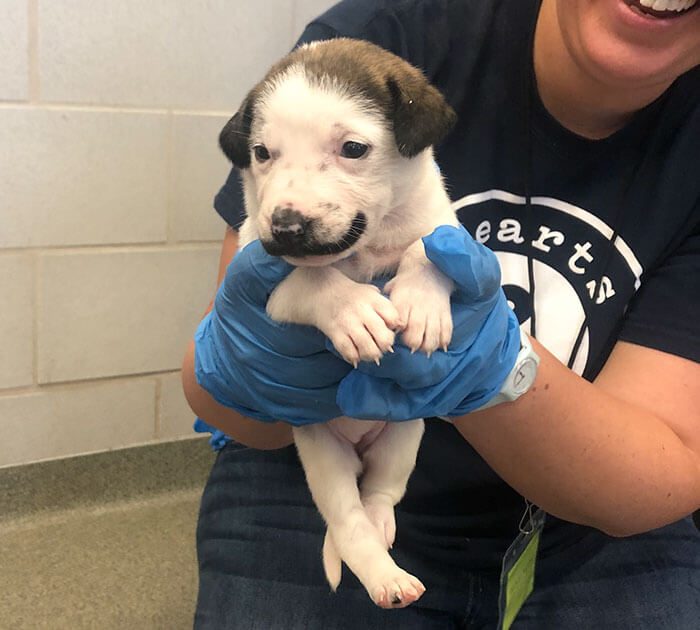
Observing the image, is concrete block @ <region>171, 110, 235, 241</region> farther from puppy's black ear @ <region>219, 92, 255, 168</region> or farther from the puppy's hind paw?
the puppy's hind paw

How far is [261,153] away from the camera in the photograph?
3.15ft

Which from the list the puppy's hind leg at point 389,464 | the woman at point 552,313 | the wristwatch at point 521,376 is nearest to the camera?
the wristwatch at point 521,376

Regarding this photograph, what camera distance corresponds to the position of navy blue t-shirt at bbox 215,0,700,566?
137 centimetres

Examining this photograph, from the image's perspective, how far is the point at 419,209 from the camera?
1057 mm

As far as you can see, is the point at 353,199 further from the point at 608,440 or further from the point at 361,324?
the point at 608,440

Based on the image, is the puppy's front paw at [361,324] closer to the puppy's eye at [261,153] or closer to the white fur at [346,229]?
the white fur at [346,229]

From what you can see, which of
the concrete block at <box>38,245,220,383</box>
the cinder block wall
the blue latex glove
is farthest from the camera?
the concrete block at <box>38,245,220,383</box>

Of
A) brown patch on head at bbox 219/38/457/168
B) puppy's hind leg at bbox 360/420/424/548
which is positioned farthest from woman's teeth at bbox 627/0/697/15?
puppy's hind leg at bbox 360/420/424/548

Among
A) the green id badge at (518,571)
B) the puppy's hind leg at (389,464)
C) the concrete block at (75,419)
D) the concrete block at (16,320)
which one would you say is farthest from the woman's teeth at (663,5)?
the concrete block at (75,419)

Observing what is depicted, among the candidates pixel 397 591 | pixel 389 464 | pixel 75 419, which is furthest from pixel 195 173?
pixel 397 591

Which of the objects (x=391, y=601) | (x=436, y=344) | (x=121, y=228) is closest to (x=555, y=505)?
(x=391, y=601)

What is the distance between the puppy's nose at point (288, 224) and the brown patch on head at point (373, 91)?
198 millimetres

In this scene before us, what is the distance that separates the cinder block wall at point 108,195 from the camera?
1815 mm

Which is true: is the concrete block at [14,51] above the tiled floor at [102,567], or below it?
Answer: above
